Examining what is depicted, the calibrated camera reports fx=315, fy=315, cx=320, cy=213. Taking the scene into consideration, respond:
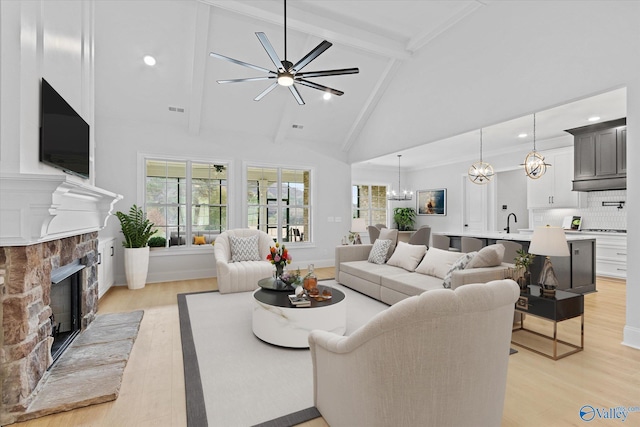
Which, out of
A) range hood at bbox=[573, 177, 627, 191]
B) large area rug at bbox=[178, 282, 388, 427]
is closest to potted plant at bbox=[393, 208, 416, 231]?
range hood at bbox=[573, 177, 627, 191]

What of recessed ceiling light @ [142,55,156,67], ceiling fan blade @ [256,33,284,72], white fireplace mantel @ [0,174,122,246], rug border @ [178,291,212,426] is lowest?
rug border @ [178,291,212,426]

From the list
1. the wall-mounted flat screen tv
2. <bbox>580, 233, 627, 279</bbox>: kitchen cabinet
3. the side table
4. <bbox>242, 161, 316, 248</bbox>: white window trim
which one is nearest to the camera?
the wall-mounted flat screen tv

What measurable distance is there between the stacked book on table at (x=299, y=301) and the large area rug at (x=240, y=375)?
0.41m

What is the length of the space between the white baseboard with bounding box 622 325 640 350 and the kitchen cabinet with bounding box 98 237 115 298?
237 inches

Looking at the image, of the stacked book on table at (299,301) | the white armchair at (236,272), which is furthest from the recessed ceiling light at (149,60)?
the stacked book on table at (299,301)

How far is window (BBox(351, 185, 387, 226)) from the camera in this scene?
33.1 feet

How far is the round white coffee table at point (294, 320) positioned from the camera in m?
2.85

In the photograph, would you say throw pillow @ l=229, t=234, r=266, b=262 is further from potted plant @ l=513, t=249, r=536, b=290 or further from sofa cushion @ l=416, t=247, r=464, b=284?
potted plant @ l=513, t=249, r=536, b=290

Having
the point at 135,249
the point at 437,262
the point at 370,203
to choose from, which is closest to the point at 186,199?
the point at 135,249

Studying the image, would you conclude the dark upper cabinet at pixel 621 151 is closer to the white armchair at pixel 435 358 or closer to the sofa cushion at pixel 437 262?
the sofa cushion at pixel 437 262

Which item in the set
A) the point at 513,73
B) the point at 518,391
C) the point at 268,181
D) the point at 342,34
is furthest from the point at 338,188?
the point at 518,391

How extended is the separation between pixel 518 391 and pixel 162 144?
242 inches

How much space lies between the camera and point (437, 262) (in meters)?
4.00

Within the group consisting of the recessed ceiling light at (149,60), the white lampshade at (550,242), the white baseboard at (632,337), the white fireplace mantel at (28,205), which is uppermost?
the recessed ceiling light at (149,60)
